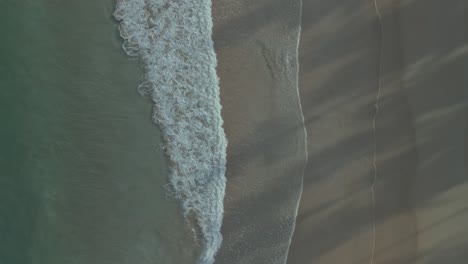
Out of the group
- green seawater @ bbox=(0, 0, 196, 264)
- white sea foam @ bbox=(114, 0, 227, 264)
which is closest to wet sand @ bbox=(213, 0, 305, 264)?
white sea foam @ bbox=(114, 0, 227, 264)

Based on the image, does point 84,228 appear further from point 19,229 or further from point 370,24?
point 370,24

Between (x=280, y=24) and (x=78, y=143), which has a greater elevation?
(x=280, y=24)

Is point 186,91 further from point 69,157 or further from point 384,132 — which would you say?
point 384,132

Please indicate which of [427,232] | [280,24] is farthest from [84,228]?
[427,232]

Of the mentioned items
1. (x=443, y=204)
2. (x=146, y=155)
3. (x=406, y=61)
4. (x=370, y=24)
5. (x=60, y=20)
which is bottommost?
(x=443, y=204)

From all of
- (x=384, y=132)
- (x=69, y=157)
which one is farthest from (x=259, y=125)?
(x=69, y=157)

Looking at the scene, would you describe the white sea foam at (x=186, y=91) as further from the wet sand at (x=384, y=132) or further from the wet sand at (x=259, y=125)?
the wet sand at (x=384, y=132)

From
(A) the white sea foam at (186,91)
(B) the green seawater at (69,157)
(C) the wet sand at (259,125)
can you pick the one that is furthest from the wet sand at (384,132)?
(B) the green seawater at (69,157)
